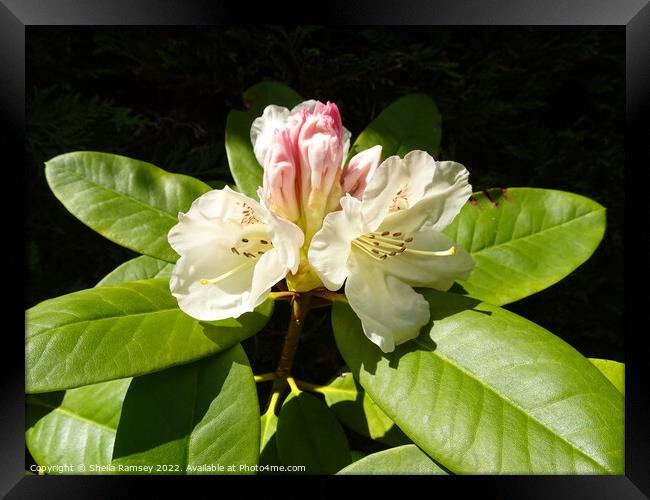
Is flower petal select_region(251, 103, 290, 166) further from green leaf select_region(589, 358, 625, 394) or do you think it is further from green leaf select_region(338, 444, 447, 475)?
green leaf select_region(589, 358, 625, 394)

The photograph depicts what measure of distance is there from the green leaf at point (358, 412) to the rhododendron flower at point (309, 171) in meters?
0.38

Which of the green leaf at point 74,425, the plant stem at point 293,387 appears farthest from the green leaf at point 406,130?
the green leaf at point 74,425

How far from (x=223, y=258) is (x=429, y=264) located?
11.9 inches

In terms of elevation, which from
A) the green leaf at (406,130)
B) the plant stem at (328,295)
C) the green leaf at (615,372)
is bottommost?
the green leaf at (615,372)

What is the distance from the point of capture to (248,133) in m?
1.05

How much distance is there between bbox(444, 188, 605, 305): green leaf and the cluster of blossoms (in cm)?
17

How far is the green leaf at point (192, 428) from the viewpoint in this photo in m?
0.71

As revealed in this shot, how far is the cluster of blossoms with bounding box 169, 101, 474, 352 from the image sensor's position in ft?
2.19

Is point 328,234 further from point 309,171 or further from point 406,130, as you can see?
point 406,130

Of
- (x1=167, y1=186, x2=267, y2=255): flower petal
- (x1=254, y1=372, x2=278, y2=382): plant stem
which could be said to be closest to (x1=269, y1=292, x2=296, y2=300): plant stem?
(x1=167, y1=186, x2=267, y2=255): flower petal

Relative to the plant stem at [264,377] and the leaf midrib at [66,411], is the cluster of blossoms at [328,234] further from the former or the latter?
the leaf midrib at [66,411]

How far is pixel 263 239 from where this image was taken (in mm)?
745

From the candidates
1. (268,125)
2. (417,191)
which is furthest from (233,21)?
(417,191)

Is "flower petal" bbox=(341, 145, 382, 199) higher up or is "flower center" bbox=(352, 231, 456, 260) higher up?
"flower petal" bbox=(341, 145, 382, 199)
